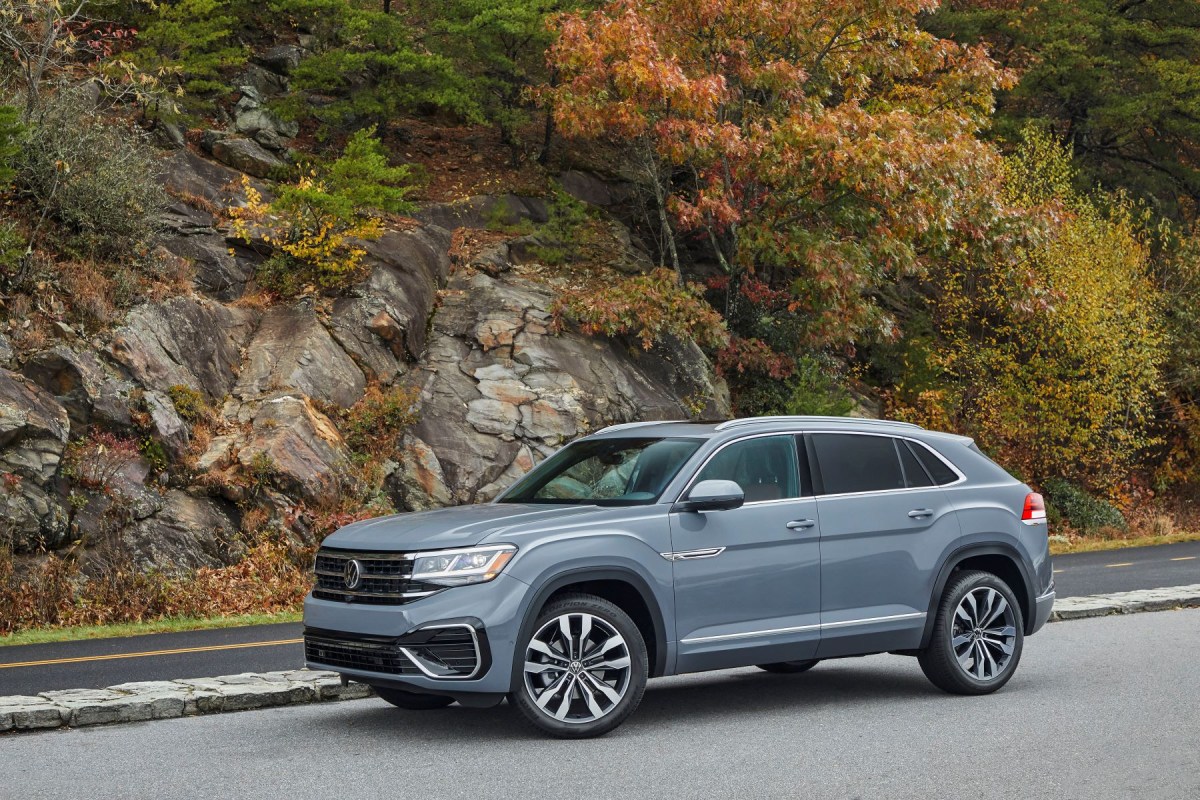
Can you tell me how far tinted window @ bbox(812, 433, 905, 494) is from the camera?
8.90m

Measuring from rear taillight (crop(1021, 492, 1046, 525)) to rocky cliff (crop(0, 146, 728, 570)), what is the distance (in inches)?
422

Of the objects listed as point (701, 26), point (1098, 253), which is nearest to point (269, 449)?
point (701, 26)

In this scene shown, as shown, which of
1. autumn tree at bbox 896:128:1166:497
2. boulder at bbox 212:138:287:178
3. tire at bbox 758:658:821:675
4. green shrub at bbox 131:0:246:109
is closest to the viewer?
tire at bbox 758:658:821:675

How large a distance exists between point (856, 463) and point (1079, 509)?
66.9 feet

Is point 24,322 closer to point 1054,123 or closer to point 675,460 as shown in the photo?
point 675,460

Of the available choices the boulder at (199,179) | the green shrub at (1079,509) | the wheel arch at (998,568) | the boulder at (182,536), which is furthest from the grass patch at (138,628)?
the green shrub at (1079,509)

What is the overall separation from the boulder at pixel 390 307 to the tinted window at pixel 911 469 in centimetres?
1299

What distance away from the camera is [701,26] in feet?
77.8

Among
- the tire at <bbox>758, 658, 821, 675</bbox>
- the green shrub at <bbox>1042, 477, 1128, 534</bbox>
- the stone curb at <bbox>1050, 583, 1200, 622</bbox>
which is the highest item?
the tire at <bbox>758, 658, 821, 675</bbox>

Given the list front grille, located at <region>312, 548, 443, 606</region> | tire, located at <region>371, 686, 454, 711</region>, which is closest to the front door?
front grille, located at <region>312, 548, 443, 606</region>

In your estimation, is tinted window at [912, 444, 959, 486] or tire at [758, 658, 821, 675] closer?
tinted window at [912, 444, 959, 486]

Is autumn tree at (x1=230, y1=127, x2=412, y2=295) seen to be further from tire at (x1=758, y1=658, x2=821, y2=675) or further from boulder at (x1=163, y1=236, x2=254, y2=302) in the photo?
tire at (x1=758, y1=658, x2=821, y2=675)

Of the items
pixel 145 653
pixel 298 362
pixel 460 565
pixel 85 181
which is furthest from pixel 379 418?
pixel 460 565

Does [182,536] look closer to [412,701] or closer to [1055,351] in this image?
[412,701]
